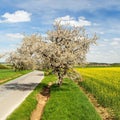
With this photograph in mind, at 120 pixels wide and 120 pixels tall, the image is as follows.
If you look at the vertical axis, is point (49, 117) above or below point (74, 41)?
below

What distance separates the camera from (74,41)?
37.5m

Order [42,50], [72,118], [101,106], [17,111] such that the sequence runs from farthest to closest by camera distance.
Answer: [42,50] → [101,106] → [17,111] → [72,118]

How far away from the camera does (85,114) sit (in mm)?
18359

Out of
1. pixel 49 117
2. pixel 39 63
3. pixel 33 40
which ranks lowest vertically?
pixel 49 117

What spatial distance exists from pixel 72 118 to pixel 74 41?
67.9ft

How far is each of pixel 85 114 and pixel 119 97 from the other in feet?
19.3

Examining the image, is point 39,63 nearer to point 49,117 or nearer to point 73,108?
point 73,108

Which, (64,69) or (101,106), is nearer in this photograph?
(101,106)

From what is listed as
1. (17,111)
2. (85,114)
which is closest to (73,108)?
(85,114)

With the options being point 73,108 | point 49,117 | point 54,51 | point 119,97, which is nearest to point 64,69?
point 54,51

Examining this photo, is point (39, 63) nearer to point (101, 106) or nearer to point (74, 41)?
point (74, 41)

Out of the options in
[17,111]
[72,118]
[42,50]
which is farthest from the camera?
[42,50]

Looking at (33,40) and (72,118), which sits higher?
(33,40)

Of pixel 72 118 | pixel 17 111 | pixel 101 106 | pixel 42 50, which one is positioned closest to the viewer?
pixel 72 118
